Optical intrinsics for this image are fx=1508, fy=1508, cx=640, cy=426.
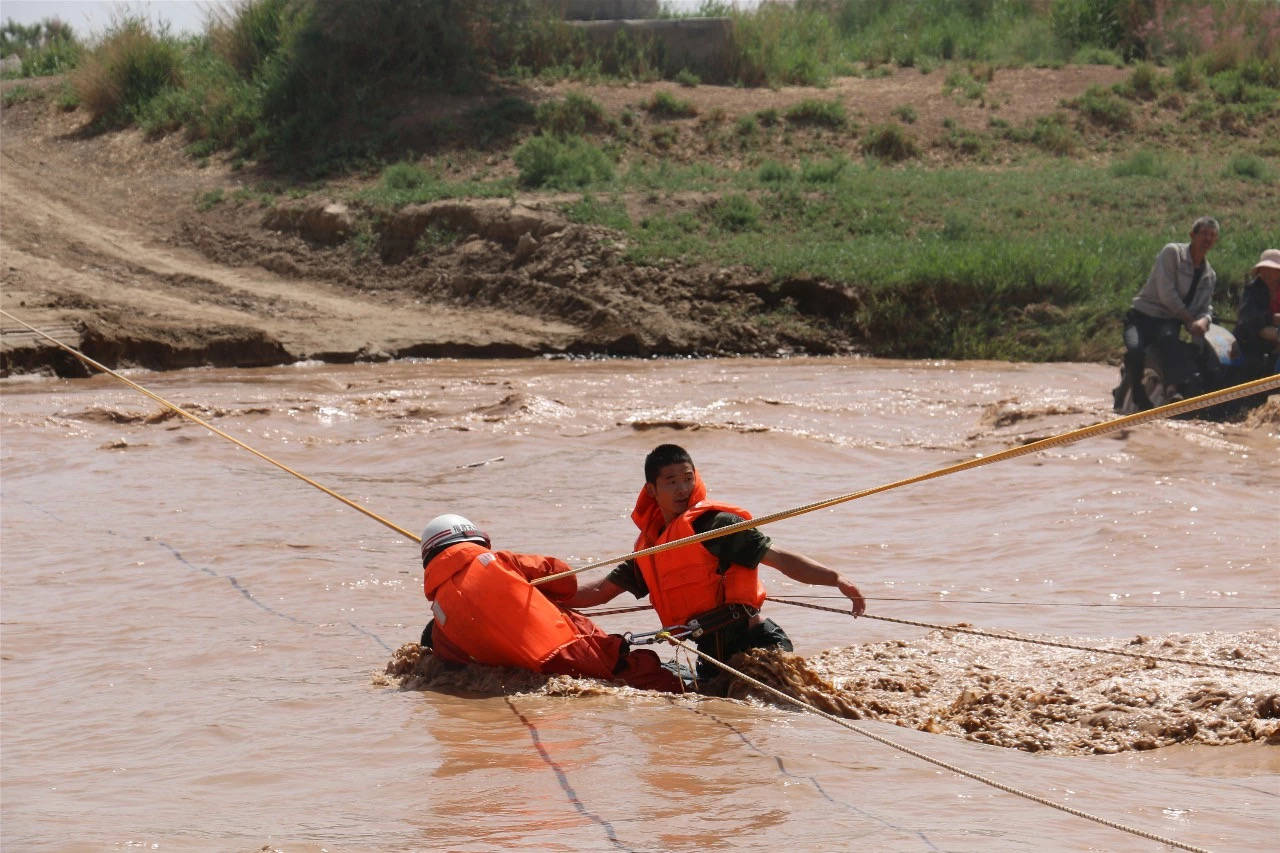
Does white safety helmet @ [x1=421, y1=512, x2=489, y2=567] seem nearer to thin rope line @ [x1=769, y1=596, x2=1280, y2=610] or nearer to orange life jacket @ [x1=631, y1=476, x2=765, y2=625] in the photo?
orange life jacket @ [x1=631, y1=476, x2=765, y2=625]

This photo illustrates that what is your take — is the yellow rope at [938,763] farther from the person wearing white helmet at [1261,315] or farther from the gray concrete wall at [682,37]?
the gray concrete wall at [682,37]

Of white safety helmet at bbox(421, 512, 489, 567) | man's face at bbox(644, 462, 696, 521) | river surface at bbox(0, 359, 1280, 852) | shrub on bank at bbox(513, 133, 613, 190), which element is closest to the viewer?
river surface at bbox(0, 359, 1280, 852)

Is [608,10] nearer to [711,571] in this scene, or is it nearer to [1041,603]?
[1041,603]

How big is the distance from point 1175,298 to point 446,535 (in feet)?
21.9

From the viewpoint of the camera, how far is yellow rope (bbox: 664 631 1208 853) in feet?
10.8

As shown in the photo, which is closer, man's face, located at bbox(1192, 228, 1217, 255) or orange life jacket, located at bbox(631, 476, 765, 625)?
orange life jacket, located at bbox(631, 476, 765, 625)

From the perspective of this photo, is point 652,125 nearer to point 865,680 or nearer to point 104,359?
point 104,359

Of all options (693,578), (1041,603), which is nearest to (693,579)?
(693,578)

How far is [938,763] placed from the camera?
371 centimetres

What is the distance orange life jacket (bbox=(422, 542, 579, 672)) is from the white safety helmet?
63mm

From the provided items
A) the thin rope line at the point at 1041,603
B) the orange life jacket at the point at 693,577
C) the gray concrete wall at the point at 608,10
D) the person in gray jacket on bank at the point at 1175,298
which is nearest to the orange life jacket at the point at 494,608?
the orange life jacket at the point at 693,577

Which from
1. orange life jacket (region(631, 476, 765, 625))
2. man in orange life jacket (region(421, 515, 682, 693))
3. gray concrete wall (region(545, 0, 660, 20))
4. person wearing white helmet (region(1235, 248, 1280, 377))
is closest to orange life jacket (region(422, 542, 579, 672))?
man in orange life jacket (region(421, 515, 682, 693))

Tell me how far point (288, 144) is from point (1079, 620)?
696 inches

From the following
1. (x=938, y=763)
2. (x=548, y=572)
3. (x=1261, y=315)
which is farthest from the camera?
(x=1261, y=315)
